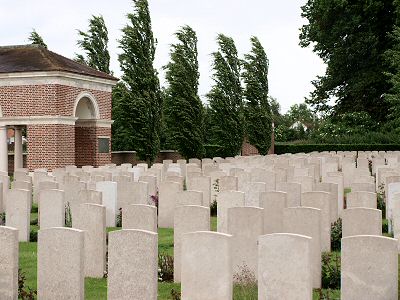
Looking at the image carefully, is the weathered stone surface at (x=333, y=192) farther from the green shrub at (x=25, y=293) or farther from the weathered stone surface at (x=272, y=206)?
the green shrub at (x=25, y=293)

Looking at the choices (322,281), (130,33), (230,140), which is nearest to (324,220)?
(322,281)

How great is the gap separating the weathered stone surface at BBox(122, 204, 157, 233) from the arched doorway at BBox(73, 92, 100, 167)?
752 inches

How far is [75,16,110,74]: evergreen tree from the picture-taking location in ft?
138

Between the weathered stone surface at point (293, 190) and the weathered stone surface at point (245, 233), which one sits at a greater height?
the weathered stone surface at point (293, 190)

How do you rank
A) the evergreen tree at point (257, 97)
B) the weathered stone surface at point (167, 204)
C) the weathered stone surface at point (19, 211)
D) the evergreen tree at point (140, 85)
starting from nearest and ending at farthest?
the weathered stone surface at point (19, 211), the weathered stone surface at point (167, 204), the evergreen tree at point (140, 85), the evergreen tree at point (257, 97)

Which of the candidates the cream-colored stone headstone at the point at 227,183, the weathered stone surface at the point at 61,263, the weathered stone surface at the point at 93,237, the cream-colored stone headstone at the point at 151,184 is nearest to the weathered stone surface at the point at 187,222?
the weathered stone surface at the point at 93,237

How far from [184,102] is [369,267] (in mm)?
28626

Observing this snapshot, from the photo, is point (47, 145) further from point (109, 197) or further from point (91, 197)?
point (91, 197)

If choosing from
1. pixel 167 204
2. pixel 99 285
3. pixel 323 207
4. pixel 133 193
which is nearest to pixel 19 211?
pixel 133 193

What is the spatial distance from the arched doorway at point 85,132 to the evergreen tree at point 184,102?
23.6 ft

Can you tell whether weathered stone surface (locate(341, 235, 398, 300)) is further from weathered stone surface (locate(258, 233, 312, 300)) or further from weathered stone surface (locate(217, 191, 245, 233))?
weathered stone surface (locate(217, 191, 245, 233))

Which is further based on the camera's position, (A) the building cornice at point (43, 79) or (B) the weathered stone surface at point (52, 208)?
(A) the building cornice at point (43, 79)

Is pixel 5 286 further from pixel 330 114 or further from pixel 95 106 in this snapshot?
pixel 330 114

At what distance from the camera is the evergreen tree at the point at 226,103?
38.9 metres
